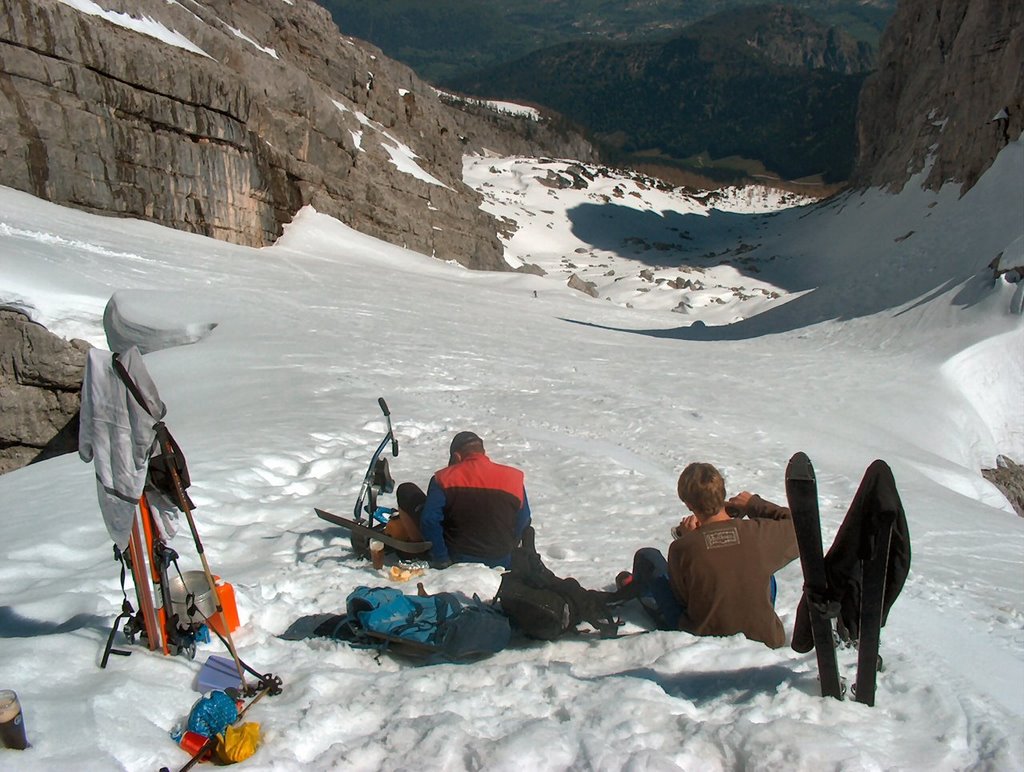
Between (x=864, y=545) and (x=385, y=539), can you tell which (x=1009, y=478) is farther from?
(x=864, y=545)

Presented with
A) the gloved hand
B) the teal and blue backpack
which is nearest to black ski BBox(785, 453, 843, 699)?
the gloved hand

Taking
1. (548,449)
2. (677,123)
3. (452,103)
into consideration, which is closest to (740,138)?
(677,123)

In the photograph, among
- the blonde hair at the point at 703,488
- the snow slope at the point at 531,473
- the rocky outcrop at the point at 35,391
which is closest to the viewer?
the snow slope at the point at 531,473

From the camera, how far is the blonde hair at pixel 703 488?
4.19 metres

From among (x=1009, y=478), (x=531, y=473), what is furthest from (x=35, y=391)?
(x=1009, y=478)

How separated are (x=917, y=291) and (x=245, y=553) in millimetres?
17644

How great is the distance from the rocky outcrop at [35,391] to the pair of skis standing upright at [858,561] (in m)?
13.0

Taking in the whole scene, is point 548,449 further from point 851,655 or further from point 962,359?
point 962,359

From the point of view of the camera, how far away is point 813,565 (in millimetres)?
3105

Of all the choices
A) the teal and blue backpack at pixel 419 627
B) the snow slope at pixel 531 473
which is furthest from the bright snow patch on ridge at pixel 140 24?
the teal and blue backpack at pixel 419 627

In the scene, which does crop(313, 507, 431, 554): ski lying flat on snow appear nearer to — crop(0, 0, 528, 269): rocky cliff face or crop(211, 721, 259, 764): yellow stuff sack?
crop(211, 721, 259, 764): yellow stuff sack

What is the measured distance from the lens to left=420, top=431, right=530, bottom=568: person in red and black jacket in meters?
5.36

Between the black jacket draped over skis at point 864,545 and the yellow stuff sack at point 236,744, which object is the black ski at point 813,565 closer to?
the black jacket draped over skis at point 864,545

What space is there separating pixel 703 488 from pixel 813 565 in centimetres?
111
